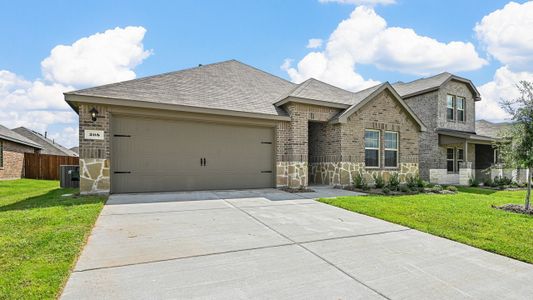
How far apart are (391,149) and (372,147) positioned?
1.21 meters

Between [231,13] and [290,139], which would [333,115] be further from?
[231,13]

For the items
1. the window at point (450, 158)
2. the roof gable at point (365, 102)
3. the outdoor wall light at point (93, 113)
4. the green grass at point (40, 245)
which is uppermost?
the roof gable at point (365, 102)

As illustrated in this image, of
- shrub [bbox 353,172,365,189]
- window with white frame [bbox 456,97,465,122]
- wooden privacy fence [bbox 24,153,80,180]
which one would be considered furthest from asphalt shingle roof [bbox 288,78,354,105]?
wooden privacy fence [bbox 24,153,80,180]

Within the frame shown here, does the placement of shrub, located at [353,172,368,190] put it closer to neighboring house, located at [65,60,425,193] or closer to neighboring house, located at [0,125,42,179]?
neighboring house, located at [65,60,425,193]

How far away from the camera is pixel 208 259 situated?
12.0ft

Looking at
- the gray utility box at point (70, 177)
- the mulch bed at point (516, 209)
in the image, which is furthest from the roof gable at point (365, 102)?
the gray utility box at point (70, 177)

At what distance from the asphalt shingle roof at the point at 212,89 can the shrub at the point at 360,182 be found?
13.7 feet

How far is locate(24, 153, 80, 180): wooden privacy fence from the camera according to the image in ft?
64.5

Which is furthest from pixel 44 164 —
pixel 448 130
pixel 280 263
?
pixel 448 130

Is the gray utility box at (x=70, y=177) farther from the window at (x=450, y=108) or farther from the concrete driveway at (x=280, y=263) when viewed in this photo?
the window at (x=450, y=108)

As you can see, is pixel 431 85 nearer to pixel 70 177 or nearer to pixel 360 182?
pixel 360 182

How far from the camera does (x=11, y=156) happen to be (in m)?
19.8

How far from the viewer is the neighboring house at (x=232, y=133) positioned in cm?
902

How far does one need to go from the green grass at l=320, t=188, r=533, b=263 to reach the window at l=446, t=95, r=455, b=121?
12.0m
